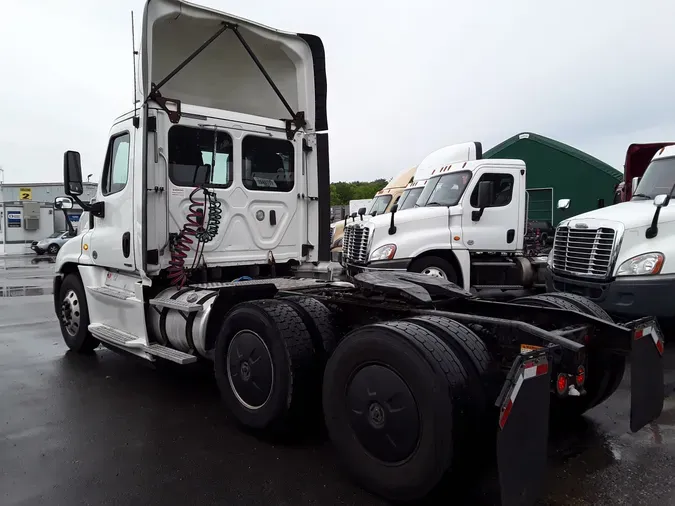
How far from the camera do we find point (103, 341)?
233 inches

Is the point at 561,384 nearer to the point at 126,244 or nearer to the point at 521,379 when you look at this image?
the point at 521,379

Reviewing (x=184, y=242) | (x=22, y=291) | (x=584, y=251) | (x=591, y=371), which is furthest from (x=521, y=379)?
(x=22, y=291)

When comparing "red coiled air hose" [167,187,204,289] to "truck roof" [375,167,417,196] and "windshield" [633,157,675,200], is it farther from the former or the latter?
"truck roof" [375,167,417,196]

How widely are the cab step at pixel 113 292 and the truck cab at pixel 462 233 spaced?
4462mm

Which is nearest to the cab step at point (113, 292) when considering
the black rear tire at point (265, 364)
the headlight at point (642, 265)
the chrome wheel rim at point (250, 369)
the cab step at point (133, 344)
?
the cab step at point (133, 344)

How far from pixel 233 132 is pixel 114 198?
1.50 m

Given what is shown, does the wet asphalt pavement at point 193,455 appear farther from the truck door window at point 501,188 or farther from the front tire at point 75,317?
the truck door window at point 501,188

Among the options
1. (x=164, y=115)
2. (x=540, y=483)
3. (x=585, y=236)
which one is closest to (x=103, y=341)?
(x=164, y=115)

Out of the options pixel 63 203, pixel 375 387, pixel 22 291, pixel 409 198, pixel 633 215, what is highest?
pixel 409 198

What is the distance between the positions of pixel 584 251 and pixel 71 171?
21.3ft

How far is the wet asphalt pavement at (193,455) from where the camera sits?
10.8 ft

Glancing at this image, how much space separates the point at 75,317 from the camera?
677cm

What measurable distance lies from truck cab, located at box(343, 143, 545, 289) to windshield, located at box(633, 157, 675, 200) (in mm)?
2115

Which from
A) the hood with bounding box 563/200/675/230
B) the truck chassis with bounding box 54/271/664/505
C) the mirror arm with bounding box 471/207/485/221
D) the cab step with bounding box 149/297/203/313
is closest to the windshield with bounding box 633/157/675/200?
the hood with bounding box 563/200/675/230
